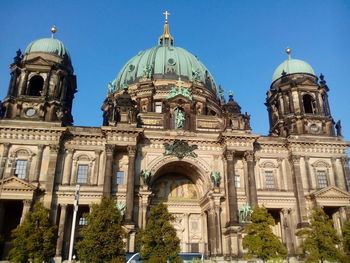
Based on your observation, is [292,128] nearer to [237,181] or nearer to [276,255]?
[237,181]

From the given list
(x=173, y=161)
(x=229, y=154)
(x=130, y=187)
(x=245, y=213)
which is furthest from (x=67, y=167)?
(x=245, y=213)

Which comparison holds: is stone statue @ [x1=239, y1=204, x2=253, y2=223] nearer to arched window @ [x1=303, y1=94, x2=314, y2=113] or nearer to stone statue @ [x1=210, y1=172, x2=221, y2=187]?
stone statue @ [x1=210, y1=172, x2=221, y2=187]

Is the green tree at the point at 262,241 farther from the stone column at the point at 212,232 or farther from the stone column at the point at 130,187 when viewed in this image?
the stone column at the point at 130,187

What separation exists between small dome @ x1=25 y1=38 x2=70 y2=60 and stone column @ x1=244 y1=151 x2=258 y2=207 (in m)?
23.8

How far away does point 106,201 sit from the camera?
2602cm

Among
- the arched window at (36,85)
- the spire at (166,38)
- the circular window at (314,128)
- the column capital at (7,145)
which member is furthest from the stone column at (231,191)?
the spire at (166,38)

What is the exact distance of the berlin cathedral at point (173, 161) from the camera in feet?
111

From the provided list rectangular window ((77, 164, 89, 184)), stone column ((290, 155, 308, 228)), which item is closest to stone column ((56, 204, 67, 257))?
rectangular window ((77, 164, 89, 184))

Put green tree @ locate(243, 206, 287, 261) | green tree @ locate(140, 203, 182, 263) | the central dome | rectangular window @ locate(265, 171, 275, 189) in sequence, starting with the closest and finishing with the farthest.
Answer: green tree @ locate(140, 203, 182, 263) → green tree @ locate(243, 206, 287, 261) → rectangular window @ locate(265, 171, 275, 189) → the central dome

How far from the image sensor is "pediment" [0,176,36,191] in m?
32.1

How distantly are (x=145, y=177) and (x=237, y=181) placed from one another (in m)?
9.80

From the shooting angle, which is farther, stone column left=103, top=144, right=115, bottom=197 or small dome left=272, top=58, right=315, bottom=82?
small dome left=272, top=58, right=315, bottom=82

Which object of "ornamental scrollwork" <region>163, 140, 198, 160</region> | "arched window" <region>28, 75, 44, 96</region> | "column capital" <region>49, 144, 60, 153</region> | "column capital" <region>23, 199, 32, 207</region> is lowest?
"column capital" <region>23, 199, 32, 207</region>

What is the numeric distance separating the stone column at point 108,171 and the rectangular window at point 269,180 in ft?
53.9
